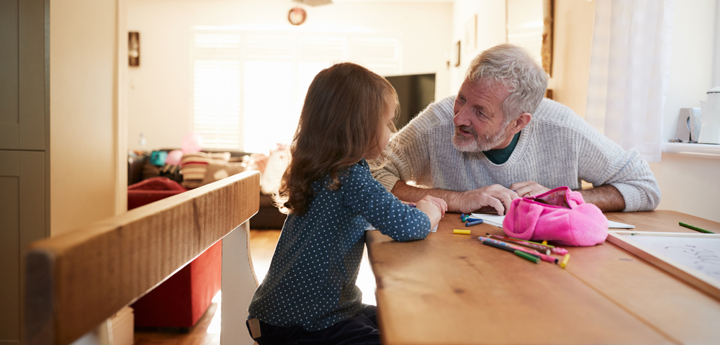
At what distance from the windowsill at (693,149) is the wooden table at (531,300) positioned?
114 centimetres

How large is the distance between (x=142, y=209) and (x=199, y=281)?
1.88 metres

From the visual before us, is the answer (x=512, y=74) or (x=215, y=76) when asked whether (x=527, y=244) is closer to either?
(x=512, y=74)

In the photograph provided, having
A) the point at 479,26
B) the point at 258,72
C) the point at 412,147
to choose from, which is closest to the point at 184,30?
the point at 258,72

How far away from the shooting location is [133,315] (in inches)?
83.9

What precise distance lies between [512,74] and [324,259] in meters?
0.71

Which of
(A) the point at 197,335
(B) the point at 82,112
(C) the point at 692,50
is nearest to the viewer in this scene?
(B) the point at 82,112

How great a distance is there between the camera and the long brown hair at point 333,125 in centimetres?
98

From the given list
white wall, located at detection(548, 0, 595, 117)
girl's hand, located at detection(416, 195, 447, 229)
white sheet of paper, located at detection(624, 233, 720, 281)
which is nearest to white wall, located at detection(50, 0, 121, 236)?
girl's hand, located at detection(416, 195, 447, 229)

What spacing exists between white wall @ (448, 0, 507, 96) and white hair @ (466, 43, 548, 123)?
7.17 feet

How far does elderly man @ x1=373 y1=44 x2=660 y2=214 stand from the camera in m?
1.23

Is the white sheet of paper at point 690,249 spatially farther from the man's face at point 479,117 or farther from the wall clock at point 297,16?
the wall clock at point 297,16

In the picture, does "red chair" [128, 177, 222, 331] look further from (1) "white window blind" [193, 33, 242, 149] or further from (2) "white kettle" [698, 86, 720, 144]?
(1) "white window blind" [193, 33, 242, 149]

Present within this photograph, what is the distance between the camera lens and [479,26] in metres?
4.39

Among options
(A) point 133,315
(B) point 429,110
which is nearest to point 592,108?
(B) point 429,110
